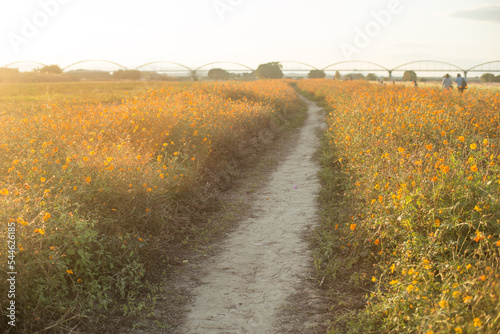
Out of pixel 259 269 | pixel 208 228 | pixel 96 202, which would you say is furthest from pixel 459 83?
pixel 96 202

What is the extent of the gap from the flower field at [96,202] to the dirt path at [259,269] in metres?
0.68

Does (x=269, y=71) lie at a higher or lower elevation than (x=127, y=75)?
higher

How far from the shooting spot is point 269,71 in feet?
314

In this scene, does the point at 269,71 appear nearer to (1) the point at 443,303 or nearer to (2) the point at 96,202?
(2) the point at 96,202

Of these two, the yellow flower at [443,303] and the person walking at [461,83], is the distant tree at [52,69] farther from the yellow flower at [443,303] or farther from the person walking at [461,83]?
the yellow flower at [443,303]

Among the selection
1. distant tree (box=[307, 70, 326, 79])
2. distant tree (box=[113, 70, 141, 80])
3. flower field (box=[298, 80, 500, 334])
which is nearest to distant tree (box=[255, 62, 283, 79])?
distant tree (box=[307, 70, 326, 79])

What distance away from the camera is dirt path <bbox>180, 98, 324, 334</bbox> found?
11.9 ft

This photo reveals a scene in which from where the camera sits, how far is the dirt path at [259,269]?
3.62 metres

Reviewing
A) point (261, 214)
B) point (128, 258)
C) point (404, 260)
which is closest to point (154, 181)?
point (128, 258)

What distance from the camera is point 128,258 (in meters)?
4.23

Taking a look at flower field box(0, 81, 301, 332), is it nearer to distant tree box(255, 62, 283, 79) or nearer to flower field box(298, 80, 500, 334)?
flower field box(298, 80, 500, 334)

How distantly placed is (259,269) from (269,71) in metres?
94.9

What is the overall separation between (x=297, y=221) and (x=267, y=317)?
2.56 metres

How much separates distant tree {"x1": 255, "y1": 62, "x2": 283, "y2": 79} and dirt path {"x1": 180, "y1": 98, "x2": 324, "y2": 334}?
297 feet
